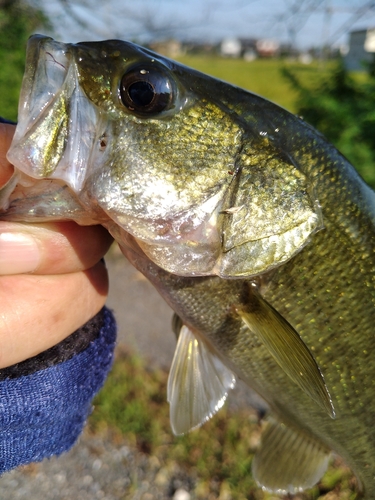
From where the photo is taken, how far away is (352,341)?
1.54m

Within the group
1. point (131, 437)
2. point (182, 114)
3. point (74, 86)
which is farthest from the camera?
point (131, 437)

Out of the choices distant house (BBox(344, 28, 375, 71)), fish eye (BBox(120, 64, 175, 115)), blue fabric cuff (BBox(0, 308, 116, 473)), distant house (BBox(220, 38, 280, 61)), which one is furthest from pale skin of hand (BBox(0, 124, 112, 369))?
distant house (BBox(220, 38, 280, 61))

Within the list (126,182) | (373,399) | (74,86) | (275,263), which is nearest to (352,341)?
(373,399)

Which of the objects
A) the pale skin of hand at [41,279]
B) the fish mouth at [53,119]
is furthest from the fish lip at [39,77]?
the pale skin of hand at [41,279]

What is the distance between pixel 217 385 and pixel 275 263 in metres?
0.61

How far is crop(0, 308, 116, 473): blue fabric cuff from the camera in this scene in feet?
4.78

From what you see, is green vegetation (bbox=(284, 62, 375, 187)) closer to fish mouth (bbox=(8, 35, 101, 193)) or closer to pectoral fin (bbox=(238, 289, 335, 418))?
pectoral fin (bbox=(238, 289, 335, 418))

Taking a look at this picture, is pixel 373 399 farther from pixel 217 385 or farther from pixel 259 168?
pixel 259 168

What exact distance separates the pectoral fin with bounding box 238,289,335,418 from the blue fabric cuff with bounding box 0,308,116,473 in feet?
2.02

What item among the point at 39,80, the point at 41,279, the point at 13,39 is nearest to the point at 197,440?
the point at 41,279

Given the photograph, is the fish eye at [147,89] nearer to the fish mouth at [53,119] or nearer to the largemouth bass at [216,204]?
the largemouth bass at [216,204]

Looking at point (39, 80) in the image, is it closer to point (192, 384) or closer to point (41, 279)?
point (41, 279)

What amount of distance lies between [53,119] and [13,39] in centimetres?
827

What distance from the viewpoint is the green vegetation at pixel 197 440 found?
287 cm
